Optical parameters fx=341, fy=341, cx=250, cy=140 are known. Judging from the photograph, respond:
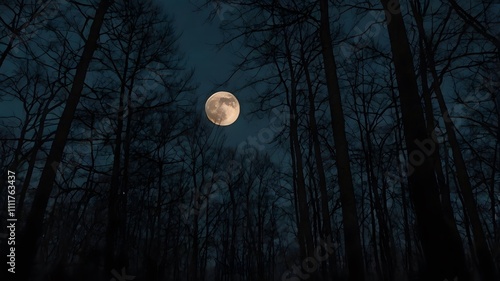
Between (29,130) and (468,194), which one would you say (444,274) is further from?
(29,130)

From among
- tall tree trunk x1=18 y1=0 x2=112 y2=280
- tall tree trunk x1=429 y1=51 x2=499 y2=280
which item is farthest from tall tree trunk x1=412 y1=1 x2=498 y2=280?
tall tree trunk x1=18 y1=0 x2=112 y2=280

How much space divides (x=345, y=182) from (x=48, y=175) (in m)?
5.24

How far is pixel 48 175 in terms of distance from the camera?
5.76m

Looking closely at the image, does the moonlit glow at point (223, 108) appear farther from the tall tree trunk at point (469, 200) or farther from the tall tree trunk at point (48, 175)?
the tall tree trunk at point (469, 200)

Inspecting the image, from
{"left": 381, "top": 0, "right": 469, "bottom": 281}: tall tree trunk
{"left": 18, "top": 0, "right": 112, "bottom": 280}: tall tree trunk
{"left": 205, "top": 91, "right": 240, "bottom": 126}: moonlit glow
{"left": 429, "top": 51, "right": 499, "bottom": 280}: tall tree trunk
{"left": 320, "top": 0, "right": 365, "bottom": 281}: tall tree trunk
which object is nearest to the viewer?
{"left": 381, "top": 0, "right": 469, "bottom": 281}: tall tree trunk

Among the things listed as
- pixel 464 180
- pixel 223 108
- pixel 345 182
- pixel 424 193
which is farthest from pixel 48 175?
pixel 464 180

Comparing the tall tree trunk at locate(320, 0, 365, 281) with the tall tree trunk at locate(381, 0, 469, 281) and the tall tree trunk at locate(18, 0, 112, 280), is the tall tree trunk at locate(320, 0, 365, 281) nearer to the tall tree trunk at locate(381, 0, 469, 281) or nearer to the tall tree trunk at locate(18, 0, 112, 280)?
the tall tree trunk at locate(381, 0, 469, 281)

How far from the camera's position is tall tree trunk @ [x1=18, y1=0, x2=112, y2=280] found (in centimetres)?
508

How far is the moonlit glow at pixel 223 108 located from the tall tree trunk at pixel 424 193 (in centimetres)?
935

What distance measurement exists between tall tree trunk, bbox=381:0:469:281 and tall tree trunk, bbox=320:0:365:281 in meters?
2.05

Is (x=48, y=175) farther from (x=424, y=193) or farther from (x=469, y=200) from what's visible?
(x=469, y=200)

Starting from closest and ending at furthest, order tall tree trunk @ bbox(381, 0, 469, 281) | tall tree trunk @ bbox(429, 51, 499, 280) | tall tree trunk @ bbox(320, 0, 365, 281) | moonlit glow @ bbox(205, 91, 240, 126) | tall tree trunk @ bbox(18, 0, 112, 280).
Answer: tall tree trunk @ bbox(381, 0, 469, 281), tall tree trunk @ bbox(18, 0, 112, 280), tall tree trunk @ bbox(320, 0, 365, 281), tall tree trunk @ bbox(429, 51, 499, 280), moonlit glow @ bbox(205, 91, 240, 126)

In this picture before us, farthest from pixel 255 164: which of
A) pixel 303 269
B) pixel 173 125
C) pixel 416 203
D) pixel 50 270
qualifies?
pixel 416 203

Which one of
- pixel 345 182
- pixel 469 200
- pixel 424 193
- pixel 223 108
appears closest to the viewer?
pixel 424 193
